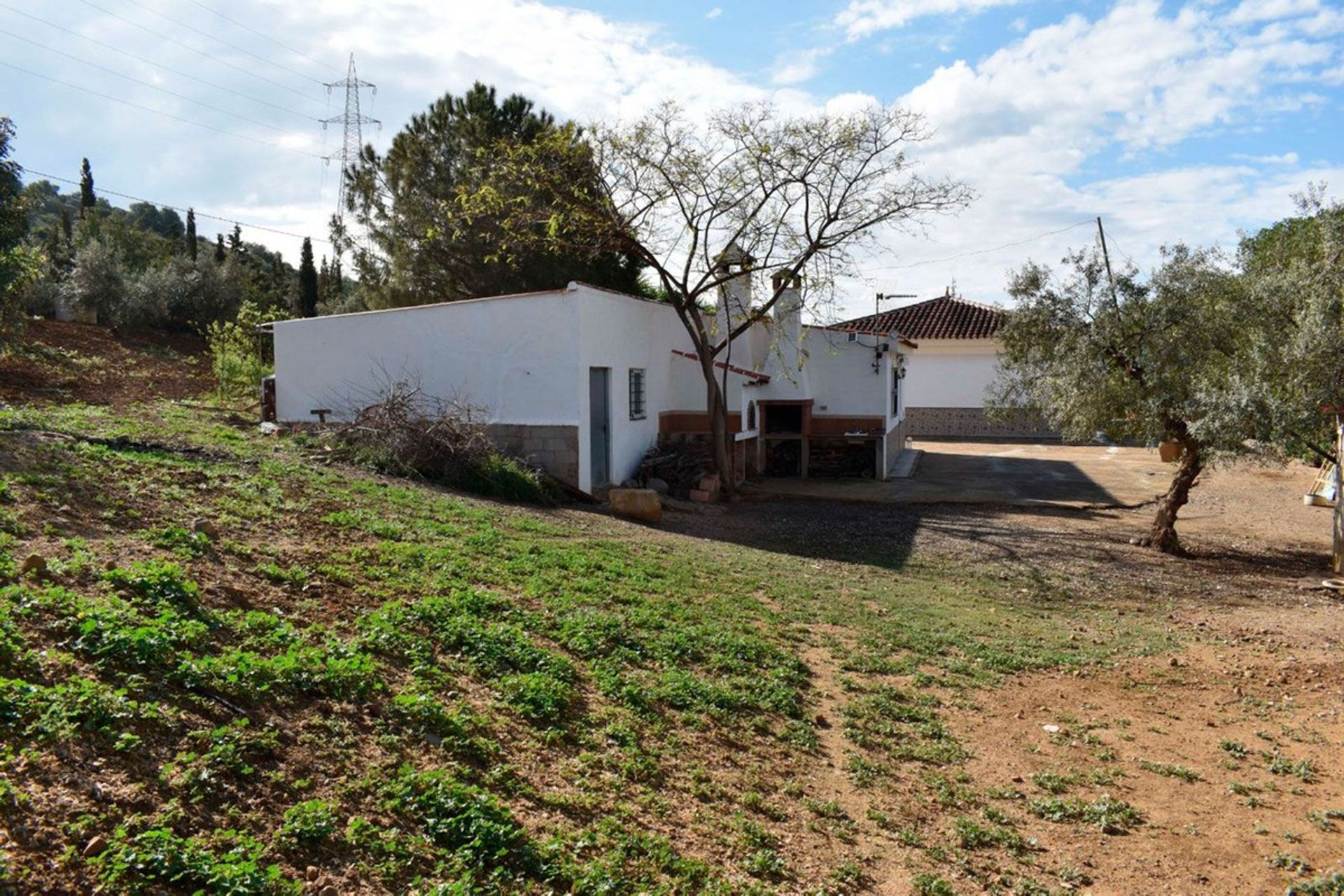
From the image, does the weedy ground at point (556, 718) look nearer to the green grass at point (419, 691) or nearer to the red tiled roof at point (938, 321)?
the green grass at point (419, 691)

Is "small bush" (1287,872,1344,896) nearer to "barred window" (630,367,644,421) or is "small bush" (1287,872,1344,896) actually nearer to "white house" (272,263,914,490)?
"white house" (272,263,914,490)

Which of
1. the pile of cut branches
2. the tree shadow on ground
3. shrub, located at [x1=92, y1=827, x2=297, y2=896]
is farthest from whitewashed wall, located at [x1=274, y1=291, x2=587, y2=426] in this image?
shrub, located at [x1=92, y1=827, x2=297, y2=896]

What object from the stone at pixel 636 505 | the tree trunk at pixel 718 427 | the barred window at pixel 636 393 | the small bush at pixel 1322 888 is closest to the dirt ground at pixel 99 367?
the stone at pixel 636 505

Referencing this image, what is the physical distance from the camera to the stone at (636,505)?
14.0 m

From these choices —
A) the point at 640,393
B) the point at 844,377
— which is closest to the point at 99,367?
the point at 640,393

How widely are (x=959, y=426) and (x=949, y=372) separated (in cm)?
207

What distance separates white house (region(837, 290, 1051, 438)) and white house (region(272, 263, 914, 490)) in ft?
41.5

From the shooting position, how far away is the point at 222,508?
763 centimetres

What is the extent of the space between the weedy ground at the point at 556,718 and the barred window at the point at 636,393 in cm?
771

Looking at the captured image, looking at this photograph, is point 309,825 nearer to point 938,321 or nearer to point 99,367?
point 99,367

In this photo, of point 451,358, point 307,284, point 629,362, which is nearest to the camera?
point 451,358

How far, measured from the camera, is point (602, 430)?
16.4 metres

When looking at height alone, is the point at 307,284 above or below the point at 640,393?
above

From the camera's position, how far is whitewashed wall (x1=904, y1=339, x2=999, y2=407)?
3453 cm
